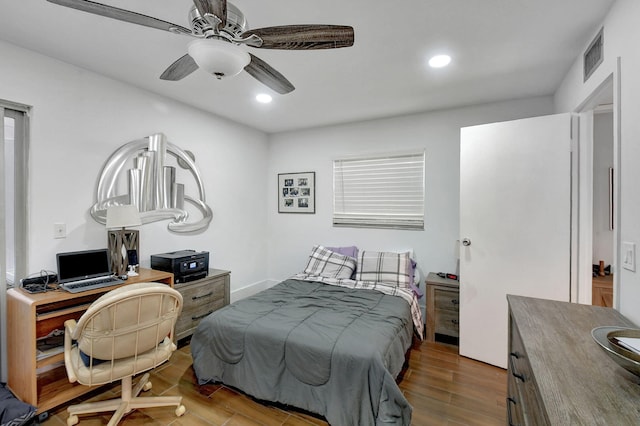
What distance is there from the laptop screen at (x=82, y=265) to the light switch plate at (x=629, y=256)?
11.1 ft

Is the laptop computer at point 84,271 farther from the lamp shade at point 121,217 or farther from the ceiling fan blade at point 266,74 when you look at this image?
the ceiling fan blade at point 266,74

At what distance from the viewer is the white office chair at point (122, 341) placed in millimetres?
1634

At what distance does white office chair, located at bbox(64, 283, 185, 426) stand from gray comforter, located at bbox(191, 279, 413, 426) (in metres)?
0.37

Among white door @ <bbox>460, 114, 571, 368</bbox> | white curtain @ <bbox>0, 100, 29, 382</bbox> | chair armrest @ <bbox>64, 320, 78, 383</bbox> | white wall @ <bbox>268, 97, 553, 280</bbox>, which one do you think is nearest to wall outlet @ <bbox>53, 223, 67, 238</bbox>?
white curtain @ <bbox>0, 100, 29, 382</bbox>

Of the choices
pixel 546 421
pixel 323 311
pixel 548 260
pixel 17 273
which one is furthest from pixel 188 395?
pixel 548 260

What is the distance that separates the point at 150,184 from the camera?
2.89m

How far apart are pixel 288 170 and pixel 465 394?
3454 millimetres

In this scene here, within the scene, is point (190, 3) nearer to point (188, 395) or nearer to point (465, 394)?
point (188, 395)

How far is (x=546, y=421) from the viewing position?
0.75 metres

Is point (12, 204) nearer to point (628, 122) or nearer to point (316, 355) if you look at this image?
point (316, 355)

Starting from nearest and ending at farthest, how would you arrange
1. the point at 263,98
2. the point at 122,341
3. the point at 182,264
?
the point at 122,341, the point at 182,264, the point at 263,98

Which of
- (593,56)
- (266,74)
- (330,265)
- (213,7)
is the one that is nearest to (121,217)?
(266,74)

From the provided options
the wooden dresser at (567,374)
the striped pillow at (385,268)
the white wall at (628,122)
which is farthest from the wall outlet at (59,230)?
the white wall at (628,122)

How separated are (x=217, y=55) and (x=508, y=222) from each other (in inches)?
101
